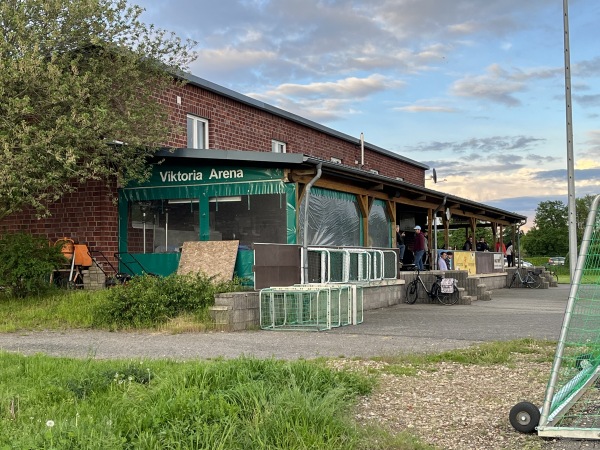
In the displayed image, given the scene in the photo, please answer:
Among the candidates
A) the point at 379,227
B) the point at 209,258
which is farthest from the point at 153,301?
the point at 379,227

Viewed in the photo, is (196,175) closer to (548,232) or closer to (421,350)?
(421,350)

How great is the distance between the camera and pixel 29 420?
16.0 feet

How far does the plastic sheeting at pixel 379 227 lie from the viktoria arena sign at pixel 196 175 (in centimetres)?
476

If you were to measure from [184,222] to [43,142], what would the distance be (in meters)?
4.02

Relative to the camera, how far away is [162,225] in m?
16.7

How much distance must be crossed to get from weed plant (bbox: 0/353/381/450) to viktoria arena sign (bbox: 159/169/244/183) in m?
9.77

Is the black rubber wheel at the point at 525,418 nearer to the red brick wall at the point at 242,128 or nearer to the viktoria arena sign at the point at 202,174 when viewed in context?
the viktoria arena sign at the point at 202,174

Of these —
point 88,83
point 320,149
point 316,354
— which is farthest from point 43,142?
point 320,149

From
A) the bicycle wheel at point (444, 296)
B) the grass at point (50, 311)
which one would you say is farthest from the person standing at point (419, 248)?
the grass at point (50, 311)

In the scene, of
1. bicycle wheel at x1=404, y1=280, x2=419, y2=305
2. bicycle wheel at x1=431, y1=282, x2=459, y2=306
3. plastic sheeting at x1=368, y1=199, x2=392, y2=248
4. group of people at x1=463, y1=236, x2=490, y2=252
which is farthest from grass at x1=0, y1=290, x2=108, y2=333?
group of people at x1=463, y1=236, x2=490, y2=252

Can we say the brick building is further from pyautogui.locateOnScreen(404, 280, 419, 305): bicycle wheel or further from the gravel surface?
the gravel surface

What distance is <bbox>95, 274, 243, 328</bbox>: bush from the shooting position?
11.6m

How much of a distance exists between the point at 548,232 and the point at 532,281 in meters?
60.3

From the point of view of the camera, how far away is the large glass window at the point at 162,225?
16391mm
